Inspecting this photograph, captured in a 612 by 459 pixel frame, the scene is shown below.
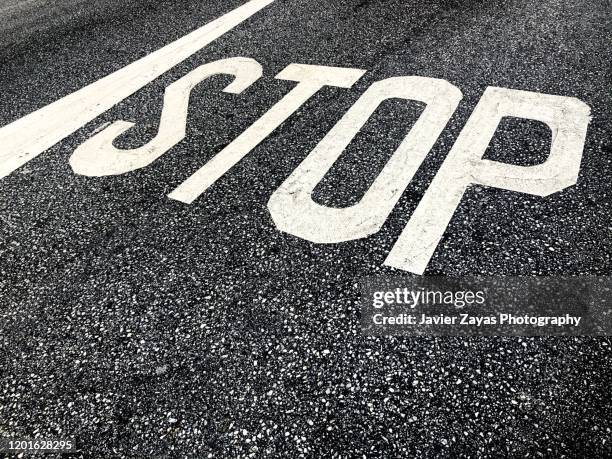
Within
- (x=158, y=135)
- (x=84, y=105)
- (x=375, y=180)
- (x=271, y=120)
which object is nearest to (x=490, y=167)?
(x=375, y=180)

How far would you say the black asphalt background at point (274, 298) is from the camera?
164 centimetres

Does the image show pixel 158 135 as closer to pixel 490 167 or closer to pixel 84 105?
pixel 84 105

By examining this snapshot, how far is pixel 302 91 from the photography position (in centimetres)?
346

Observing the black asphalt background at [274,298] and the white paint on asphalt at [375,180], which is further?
the white paint on asphalt at [375,180]

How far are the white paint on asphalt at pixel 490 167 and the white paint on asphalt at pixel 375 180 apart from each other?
0.17m

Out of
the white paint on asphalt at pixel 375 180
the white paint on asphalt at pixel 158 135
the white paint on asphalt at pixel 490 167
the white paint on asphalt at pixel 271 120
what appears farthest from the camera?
the white paint on asphalt at pixel 158 135

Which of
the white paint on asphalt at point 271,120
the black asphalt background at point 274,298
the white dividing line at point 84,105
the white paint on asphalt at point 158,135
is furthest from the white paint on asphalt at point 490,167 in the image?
the white dividing line at point 84,105

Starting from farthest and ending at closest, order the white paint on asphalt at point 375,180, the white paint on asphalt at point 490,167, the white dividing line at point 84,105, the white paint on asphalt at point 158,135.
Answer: the white dividing line at point 84,105
the white paint on asphalt at point 158,135
the white paint on asphalt at point 375,180
the white paint on asphalt at point 490,167

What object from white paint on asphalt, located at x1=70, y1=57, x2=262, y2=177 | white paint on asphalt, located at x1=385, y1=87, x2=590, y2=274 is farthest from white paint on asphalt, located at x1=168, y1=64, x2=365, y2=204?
white paint on asphalt, located at x1=385, y1=87, x2=590, y2=274

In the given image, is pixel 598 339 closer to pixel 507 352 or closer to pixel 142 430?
pixel 507 352

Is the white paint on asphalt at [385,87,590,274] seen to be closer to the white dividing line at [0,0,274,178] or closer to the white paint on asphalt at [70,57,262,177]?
the white paint on asphalt at [70,57,262,177]

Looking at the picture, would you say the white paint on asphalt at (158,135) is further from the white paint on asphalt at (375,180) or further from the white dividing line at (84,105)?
the white paint on asphalt at (375,180)

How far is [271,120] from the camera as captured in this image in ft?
10.4

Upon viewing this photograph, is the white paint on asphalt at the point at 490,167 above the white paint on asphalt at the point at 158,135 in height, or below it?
below
